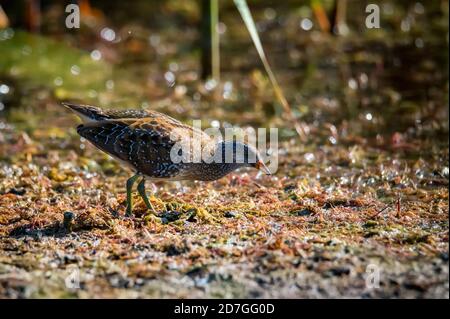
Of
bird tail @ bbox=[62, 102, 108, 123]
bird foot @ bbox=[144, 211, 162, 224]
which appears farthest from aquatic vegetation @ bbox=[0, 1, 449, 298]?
bird tail @ bbox=[62, 102, 108, 123]

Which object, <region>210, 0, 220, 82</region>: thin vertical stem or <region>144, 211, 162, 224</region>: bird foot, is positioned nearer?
<region>144, 211, 162, 224</region>: bird foot

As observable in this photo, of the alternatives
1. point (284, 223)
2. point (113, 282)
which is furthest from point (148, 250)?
point (284, 223)

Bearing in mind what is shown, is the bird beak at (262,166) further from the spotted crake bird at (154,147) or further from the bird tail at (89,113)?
the bird tail at (89,113)

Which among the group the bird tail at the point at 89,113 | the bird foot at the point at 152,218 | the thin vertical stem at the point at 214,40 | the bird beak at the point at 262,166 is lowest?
the bird foot at the point at 152,218

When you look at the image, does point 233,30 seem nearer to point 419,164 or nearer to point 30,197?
point 419,164

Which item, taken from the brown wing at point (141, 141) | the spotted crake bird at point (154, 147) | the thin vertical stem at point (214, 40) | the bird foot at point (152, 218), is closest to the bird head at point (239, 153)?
the spotted crake bird at point (154, 147)

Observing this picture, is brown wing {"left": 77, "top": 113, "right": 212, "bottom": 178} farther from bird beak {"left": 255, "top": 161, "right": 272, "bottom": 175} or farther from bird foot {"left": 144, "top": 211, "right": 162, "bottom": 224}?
bird beak {"left": 255, "top": 161, "right": 272, "bottom": 175}

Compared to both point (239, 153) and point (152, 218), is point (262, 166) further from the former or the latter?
point (152, 218)
